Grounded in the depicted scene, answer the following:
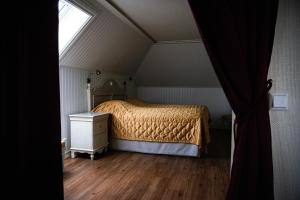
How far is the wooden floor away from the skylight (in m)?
1.79

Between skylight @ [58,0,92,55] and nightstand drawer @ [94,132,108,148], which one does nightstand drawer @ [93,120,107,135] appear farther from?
skylight @ [58,0,92,55]

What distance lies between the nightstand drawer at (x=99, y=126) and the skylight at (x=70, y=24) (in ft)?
4.01

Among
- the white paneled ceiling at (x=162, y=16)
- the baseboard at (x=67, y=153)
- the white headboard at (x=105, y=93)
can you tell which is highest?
the white paneled ceiling at (x=162, y=16)

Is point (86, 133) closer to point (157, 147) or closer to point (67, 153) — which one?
point (67, 153)

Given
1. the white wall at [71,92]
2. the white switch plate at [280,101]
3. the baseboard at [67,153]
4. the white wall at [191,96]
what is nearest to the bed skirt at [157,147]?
the baseboard at [67,153]

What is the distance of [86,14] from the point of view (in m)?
2.94

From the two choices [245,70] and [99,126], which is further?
[99,126]

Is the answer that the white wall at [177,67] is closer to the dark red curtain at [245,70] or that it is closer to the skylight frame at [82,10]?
the skylight frame at [82,10]

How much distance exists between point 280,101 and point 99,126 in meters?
2.64

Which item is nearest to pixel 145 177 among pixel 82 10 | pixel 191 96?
pixel 82 10

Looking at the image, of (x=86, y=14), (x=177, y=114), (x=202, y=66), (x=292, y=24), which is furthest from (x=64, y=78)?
(x=202, y=66)

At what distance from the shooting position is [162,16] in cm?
343

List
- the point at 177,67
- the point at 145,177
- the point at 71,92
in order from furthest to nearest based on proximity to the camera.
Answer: the point at 177,67
the point at 71,92
the point at 145,177

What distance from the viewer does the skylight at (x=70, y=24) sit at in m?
2.96
